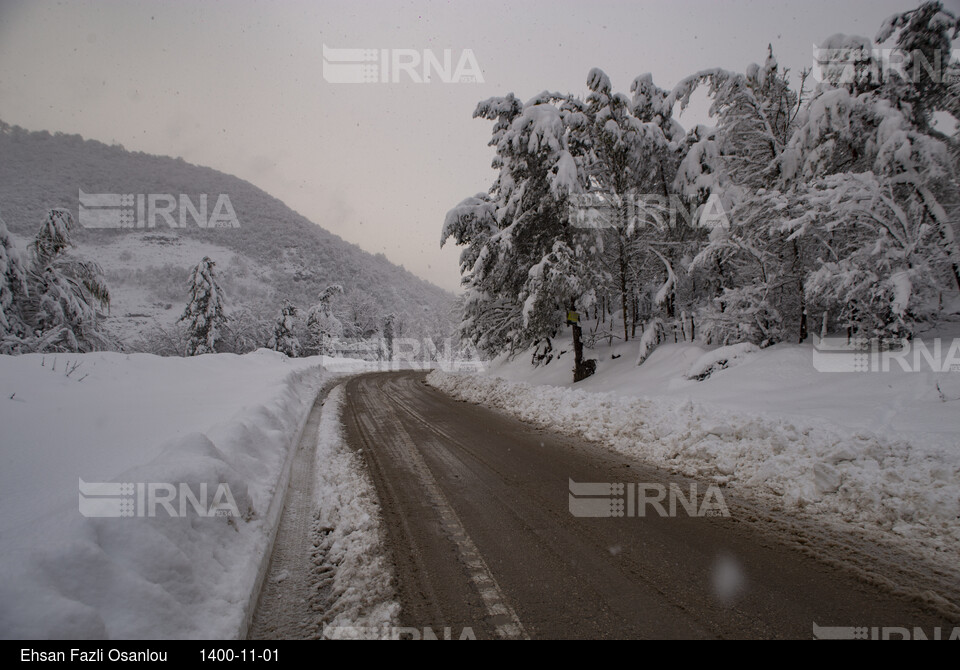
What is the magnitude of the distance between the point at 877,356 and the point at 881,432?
13.6ft

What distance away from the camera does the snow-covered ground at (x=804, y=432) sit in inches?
163

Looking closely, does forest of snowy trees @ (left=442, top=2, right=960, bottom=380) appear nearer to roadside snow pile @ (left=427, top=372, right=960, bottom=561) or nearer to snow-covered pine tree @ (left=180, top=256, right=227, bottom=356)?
roadside snow pile @ (left=427, top=372, right=960, bottom=561)

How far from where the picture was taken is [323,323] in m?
48.0

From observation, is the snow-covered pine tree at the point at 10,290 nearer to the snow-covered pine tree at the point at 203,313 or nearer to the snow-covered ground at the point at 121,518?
the snow-covered ground at the point at 121,518

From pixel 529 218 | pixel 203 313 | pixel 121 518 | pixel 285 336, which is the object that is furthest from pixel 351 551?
pixel 285 336

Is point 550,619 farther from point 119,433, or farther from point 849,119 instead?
point 849,119

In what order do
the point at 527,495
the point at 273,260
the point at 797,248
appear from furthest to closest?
the point at 273,260
the point at 797,248
the point at 527,495

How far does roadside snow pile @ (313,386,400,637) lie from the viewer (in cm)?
275

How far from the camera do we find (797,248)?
1141cm

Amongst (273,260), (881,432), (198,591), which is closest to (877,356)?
(881,432)

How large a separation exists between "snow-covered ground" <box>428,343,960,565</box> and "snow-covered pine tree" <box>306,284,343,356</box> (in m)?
40.8

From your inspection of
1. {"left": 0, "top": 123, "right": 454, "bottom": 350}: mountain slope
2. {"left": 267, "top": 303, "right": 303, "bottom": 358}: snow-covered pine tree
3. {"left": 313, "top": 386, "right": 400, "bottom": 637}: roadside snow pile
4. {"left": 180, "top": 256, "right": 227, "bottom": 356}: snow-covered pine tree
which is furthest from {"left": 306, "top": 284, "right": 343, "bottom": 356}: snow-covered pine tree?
{"left": 313, "top": 386, "right": 400, "bottom": 637}: roadside snow pile

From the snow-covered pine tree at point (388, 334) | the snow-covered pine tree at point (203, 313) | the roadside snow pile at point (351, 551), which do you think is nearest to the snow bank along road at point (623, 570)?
the roadside snow pile at point (351, 551)
